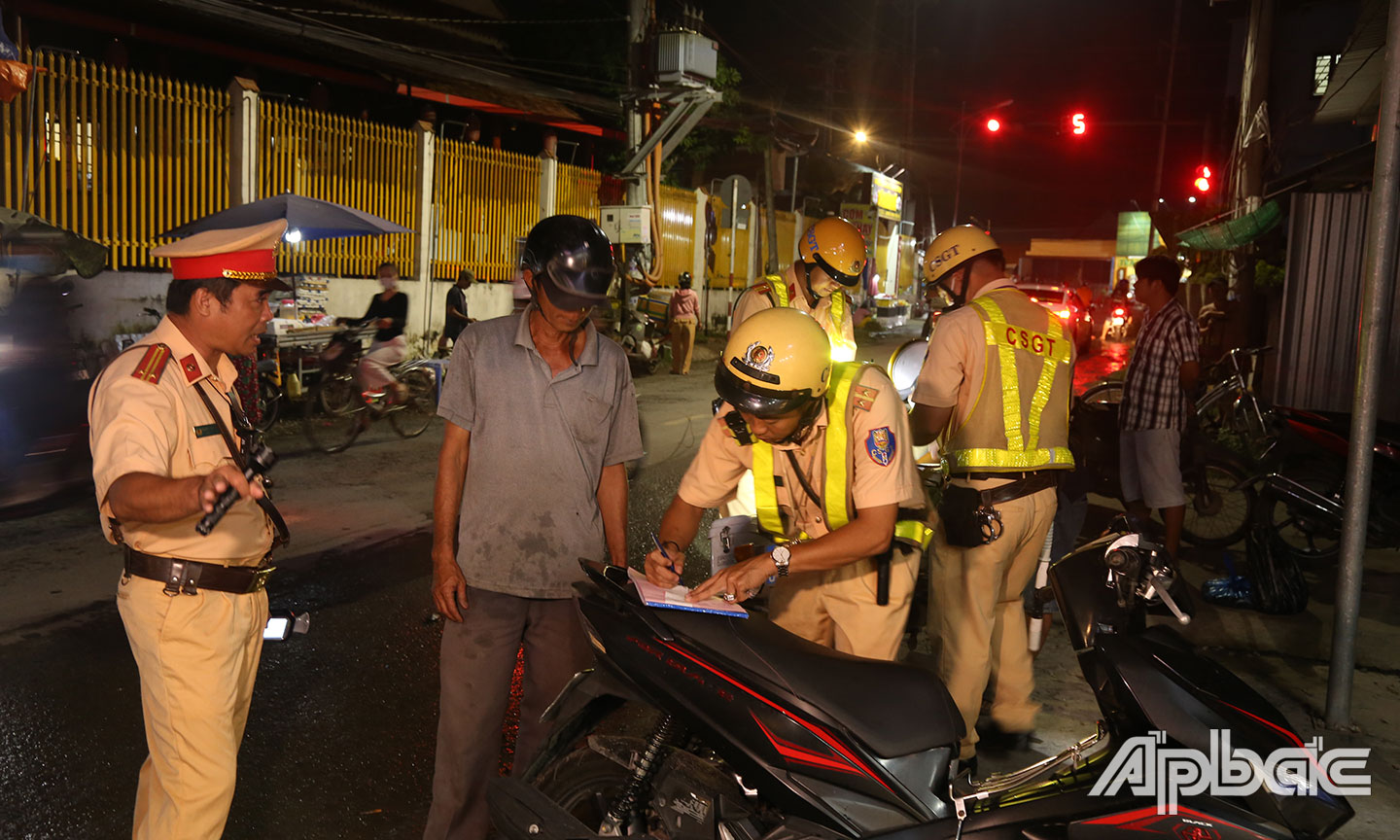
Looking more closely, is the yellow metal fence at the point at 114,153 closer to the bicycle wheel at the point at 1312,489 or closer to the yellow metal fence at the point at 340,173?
the yellow metal fence at the point at 340,173

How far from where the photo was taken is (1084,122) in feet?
66.8

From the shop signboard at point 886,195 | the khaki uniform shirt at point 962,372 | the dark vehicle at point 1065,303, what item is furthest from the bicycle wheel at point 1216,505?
the shop signboard at point 886,195

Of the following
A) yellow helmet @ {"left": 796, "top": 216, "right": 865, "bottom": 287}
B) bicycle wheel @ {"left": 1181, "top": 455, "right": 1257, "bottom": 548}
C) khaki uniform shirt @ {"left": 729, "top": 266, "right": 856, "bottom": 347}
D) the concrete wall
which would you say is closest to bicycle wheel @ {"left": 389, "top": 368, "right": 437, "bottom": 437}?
the concrete wall

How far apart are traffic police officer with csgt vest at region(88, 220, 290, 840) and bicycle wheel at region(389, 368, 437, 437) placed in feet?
28.3

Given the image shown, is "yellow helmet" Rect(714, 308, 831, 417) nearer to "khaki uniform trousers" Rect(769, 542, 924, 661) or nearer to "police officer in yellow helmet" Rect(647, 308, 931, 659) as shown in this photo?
"police officer in yellow helmet" Rect(647, 308, 931, 659)

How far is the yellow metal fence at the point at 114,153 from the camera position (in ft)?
35.9

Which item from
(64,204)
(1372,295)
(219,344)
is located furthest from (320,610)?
(64,204)

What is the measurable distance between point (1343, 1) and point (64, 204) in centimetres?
2496

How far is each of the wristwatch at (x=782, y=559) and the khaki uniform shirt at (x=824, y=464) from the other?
28 cm

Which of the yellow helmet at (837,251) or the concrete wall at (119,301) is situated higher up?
the yellow helmet at (837,251)

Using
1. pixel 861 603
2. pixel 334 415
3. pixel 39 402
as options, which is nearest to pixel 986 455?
pixel 861 603

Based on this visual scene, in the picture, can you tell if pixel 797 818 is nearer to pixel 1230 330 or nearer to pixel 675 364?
pixel 1230 330

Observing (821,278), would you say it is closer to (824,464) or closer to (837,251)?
(837,251)

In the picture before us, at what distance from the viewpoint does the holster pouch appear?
4027mm
